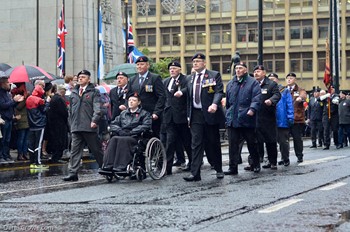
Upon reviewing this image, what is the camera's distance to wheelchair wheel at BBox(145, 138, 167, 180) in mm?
13562

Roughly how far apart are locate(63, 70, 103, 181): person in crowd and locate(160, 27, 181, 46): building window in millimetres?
71591

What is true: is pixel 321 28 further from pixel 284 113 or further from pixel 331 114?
pixel 284 113

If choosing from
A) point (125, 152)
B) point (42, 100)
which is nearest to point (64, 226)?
point (125, 152)

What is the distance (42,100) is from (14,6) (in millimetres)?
15968

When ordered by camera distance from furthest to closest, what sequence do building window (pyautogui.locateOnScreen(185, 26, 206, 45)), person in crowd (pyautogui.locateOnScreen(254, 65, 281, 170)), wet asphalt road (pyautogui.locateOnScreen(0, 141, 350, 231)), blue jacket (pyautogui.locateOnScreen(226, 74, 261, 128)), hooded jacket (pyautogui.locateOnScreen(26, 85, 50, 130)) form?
building window (pyautogui.locateOnScreen(185, 26, 206, 45)), hooded jacket (pyautogui.locateOnScreen(26, 85, 50, 130)), person in crowd (pyautogui.locateOnScreen(254, 65, 281, 170)), blue jacket (pyautogui.locateOnScreen(226, 74, 261, 128)), wet asphalt road (pyautogui.locateOnScreen(0, 141, 350, 231))

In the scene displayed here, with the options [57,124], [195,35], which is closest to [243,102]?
[57,124]

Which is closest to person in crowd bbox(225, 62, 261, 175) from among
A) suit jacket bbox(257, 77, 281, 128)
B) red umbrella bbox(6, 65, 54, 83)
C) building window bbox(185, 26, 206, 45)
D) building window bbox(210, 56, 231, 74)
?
suit jacket bbox(257, 77, 281, 128)

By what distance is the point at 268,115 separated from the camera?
16.1m

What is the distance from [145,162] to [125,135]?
52 cm

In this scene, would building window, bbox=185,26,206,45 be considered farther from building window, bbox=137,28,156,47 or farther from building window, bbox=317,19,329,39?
building window, bbox=317,19,329,39

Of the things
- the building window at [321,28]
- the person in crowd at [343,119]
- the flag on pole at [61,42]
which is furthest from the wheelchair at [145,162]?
the building window at [321,28]

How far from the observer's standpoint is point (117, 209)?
9578mm

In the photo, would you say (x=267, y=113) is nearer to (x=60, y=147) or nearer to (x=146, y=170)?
(x=146, y=170)

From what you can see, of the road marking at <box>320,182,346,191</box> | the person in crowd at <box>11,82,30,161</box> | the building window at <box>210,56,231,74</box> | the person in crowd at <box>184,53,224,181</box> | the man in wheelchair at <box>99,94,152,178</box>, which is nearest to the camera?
the road marking at <box>320,182,346,191</box>
